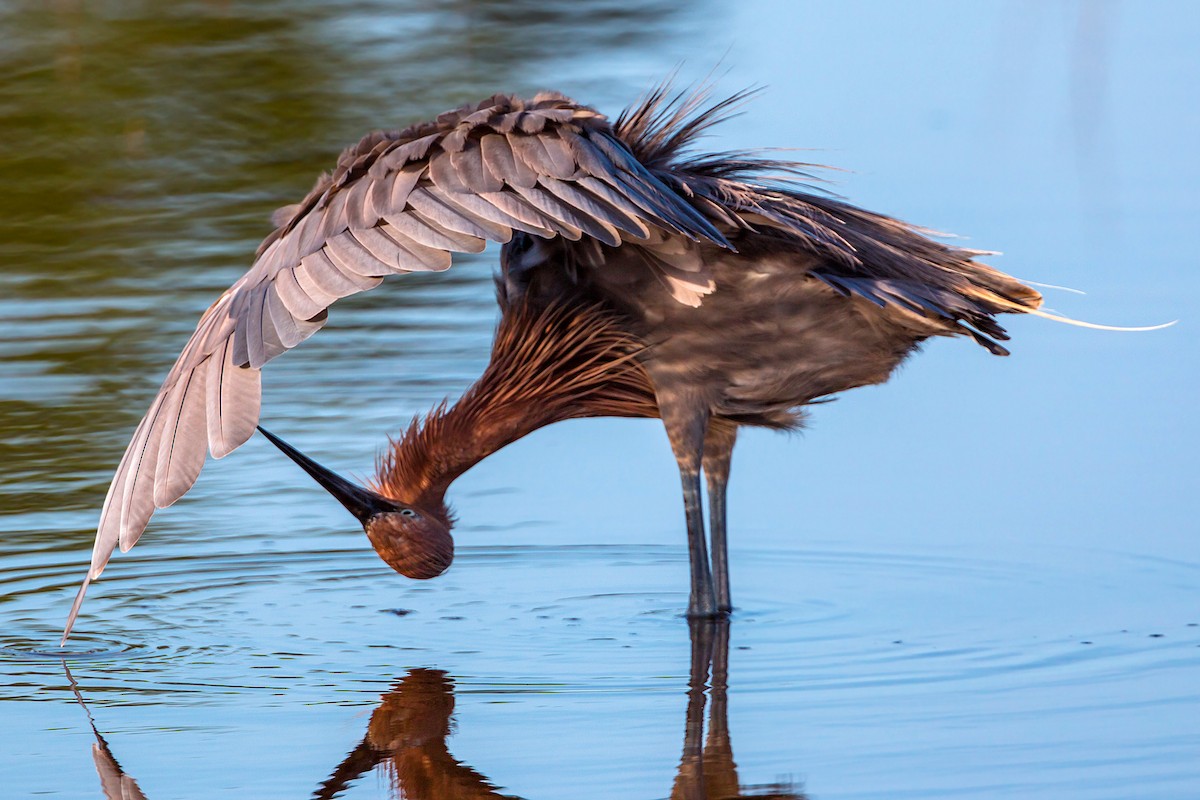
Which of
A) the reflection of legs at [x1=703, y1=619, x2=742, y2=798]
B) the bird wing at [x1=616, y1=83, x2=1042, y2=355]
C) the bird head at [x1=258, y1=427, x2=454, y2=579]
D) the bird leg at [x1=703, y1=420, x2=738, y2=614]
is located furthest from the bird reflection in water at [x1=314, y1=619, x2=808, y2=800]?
the bird wing at [x1=616, y1=83, x2=1042, y2=355]

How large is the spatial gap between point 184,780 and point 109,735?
0.48 metres

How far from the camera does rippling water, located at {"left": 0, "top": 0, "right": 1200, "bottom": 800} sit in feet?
17.9

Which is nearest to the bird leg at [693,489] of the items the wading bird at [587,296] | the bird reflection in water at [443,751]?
the wading bird at [587,296]

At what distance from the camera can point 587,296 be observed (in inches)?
268

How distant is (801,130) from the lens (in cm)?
1226

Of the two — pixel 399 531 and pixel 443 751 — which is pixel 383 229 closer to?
pixel 399 531

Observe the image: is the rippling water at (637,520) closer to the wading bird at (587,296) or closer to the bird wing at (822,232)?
the wading bird at (587,296)

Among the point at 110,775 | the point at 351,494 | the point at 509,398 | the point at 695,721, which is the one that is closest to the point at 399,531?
the point at 351,494

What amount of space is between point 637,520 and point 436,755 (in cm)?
243

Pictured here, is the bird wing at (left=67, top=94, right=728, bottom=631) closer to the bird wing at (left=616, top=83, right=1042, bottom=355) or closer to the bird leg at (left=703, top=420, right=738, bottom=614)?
the bird wing at (left=616, top=83, right=1042, bottom=355)

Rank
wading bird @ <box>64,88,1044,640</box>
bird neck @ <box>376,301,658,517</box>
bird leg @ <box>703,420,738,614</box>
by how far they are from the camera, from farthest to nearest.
Result: bird leg @ <box>703,420,738,614</box> → bird neck @ <box>376,301,658,517</box> → wading bird @ <box>64,88,1044,640</box>

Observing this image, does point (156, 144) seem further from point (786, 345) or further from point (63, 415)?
point (786, 345)

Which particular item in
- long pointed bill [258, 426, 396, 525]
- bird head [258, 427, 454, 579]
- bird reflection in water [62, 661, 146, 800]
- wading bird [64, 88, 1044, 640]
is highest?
wading bird [64, 88, 1044, 640]

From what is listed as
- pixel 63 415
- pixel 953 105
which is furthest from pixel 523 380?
Answer: pixel 953 105
